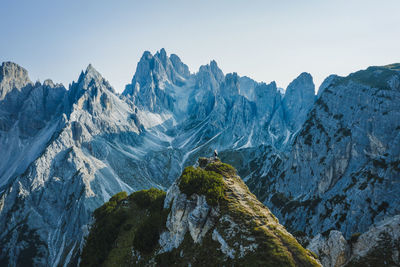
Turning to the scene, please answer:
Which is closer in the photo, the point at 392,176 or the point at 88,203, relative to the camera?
the point at 392,176

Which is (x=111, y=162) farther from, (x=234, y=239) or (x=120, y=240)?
(x=234, y=239)

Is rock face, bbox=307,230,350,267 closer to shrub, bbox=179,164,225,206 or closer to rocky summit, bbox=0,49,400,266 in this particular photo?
rocky summit, bbox=0,49,400,266

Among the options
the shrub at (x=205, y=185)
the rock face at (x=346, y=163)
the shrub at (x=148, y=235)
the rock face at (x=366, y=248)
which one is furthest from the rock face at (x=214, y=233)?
the rock face at (x=346, y=163)

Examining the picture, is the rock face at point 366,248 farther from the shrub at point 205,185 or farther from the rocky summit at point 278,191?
A: the shrub at point 205,185

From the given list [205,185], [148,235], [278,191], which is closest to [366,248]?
[205,185]

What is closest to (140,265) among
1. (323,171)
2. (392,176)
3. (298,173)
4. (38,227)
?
(392,176)

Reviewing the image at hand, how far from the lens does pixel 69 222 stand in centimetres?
13888

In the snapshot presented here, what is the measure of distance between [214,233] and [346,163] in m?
83.6

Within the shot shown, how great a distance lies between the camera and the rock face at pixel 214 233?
23.5 meters

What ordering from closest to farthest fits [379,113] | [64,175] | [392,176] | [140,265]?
[140,265]
[392,176]
[379,113]
[64,175]

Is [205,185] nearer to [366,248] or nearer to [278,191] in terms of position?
[366,248]

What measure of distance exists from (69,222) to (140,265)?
437 ft

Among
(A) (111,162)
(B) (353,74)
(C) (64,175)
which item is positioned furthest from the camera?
(A) (111,162)

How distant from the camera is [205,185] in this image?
31.8m
